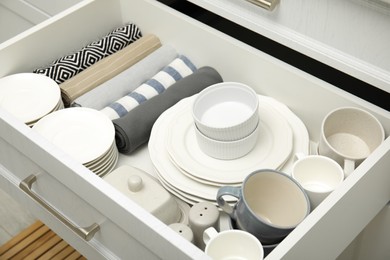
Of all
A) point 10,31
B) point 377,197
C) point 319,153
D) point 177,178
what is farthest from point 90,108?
point 10,31

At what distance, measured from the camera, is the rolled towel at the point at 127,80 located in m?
1.17

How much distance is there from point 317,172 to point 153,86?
0.35 m

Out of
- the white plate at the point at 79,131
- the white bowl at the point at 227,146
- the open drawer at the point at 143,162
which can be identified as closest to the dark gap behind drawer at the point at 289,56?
the open drawer at the point at 143,162

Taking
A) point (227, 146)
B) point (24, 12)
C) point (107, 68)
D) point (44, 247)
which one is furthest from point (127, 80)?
point (24, 12)

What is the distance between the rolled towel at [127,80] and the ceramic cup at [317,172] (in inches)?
14.0

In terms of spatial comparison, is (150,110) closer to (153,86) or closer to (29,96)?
(153,86)

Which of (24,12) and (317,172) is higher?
(317,172)

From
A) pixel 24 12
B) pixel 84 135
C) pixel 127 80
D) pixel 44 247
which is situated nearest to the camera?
pixel 84 135

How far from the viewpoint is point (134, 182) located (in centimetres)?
98

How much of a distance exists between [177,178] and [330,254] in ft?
0.87

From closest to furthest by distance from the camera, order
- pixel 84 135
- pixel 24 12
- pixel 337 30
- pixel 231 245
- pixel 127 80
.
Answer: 1. pixel 231 245
2. pixel 337 30
3. pixel 84 135
4. pixel 127 80
5. pixel 24 12

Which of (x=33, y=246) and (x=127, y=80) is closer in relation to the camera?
(x=127, y=80)

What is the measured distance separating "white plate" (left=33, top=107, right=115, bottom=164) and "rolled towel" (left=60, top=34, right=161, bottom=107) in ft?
0.23

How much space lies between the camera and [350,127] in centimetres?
104
